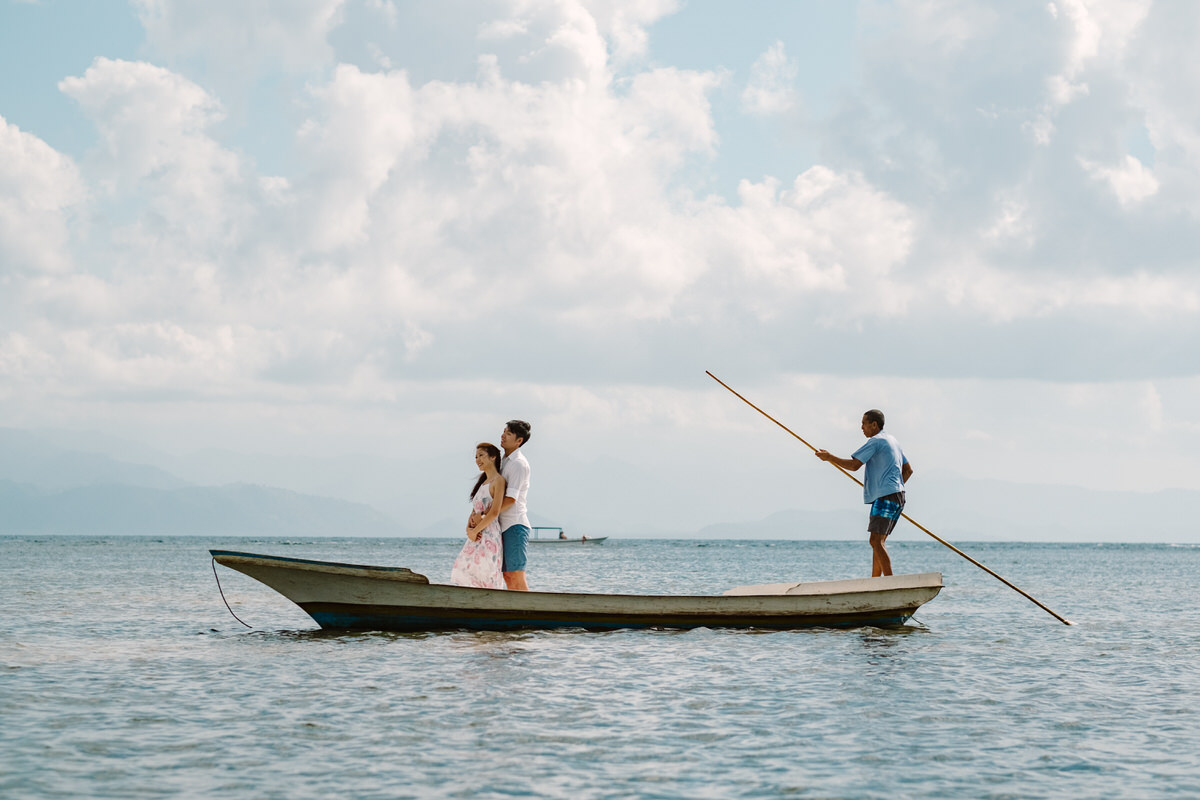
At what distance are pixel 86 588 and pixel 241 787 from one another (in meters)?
Answer: 25.7

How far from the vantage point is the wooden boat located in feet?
45.5

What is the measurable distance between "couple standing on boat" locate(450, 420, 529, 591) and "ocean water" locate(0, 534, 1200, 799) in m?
0.80

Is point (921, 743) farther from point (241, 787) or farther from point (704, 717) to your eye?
point (241, 787)

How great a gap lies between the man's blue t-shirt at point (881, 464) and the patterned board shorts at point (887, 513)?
0.08 metres

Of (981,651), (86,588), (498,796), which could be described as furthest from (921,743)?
(86,588)

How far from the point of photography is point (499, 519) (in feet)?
45.1

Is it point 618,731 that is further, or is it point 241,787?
point 618,731

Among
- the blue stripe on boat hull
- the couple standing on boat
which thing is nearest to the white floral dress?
the couple standing on boat

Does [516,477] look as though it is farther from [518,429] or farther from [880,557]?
[880,557]

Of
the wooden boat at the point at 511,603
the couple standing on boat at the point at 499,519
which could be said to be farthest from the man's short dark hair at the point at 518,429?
the wooden boat at the point at 511,603

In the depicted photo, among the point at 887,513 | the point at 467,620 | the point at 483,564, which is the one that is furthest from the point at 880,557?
the point at 467,620

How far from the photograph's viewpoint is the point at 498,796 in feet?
21.3

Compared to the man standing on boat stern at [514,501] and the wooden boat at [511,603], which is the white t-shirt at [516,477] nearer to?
the man standing on boat stern at [514,501]

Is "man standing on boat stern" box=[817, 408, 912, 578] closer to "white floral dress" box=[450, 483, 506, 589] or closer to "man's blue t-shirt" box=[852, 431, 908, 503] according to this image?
"man's blue t-shirt" box=[852, 431, 908, 503]
